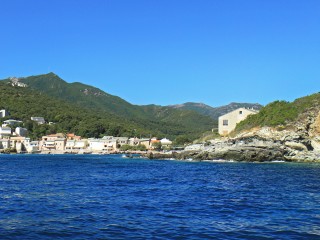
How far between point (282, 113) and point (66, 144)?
11610cm

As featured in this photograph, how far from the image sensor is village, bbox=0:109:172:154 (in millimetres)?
164875

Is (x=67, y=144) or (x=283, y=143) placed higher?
(x=67, y=144)

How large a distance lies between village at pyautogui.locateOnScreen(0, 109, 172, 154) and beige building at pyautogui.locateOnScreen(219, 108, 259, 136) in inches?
2429

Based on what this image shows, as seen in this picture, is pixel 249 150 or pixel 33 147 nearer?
pixel 249 150

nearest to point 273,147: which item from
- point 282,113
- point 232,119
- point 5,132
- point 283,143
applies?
point 283,143

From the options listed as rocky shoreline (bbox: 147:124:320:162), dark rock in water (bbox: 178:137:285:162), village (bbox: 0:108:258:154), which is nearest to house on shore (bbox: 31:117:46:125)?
village (bbox: 0:108:258:154)

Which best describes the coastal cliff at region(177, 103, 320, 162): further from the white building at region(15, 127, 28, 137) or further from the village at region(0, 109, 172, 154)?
the white building at region(15, 127, 28, 137)

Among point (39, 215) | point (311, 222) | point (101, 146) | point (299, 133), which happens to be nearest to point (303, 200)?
point (311, 222)

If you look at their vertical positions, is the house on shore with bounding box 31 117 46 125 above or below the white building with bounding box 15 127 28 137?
above

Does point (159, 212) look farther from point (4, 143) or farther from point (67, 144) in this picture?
point (4, 143)

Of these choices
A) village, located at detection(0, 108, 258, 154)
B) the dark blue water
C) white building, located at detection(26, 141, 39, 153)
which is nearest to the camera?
the dark blue water

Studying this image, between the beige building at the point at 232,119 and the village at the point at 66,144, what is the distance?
61686mm

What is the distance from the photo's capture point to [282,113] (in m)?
81.0

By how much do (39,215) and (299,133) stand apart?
208 ft
